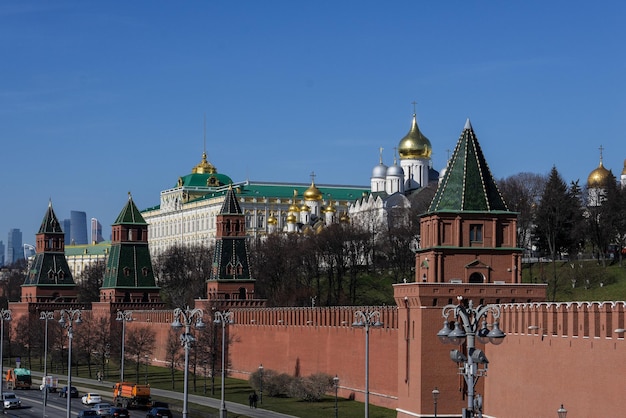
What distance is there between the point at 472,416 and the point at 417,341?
25381 mm

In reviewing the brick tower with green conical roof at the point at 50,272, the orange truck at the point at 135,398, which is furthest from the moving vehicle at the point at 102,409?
the brick tower with green conical roof at the point at 50,272

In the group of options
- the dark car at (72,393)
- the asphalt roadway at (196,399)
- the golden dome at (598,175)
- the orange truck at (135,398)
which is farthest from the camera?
the golden dome at (598,175)

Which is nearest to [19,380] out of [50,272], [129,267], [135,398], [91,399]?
[91,399]

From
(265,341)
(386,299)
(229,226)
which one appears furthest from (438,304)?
(386,299)

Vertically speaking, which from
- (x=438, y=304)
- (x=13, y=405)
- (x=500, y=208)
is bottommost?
(x=13, y=405)

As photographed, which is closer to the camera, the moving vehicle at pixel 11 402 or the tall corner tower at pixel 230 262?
the moving vehicle at pixel 11 402

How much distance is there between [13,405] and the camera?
7025cm

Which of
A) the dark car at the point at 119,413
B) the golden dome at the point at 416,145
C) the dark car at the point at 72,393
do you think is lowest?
the dark car at the point at 72,393

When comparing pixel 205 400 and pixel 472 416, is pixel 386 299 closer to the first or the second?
pixel 205 400

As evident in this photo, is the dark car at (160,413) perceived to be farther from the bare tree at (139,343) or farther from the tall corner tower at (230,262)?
the tall corner tower at (230,262)

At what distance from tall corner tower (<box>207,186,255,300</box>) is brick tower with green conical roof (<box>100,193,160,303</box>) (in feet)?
47.2

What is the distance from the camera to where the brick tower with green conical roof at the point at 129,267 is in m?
112

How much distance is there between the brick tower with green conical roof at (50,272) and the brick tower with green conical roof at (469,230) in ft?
236

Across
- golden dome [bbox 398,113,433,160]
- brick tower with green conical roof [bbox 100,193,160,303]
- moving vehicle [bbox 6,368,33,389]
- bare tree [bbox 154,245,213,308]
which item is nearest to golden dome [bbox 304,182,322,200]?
bare tree [bbox 154,245,213,308]
